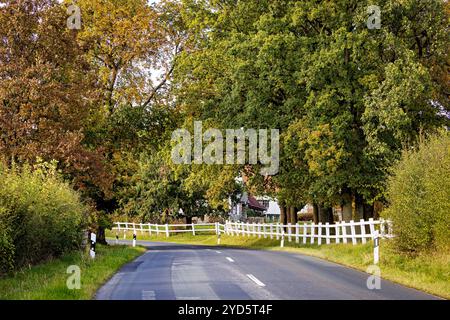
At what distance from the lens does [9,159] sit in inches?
1015

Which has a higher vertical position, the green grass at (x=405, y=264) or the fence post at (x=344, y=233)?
the fence post at (x=344, y=233)

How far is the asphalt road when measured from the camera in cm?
1283

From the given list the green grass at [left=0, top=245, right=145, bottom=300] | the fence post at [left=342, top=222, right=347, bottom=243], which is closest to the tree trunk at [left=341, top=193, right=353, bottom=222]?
the fence post at [left=342, top=222, right=347, bottom=243]

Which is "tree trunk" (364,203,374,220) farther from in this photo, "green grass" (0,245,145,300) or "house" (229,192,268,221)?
"house" (229,192,268,221)

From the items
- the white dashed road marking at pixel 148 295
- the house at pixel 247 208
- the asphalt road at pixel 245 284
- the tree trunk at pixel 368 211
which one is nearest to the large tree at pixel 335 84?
the tree trunk at pixel 368 211

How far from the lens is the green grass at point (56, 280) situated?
512 inches

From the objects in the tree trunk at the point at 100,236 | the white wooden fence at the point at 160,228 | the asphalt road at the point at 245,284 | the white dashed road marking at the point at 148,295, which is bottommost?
the white dashed road marking at the point at 148,295

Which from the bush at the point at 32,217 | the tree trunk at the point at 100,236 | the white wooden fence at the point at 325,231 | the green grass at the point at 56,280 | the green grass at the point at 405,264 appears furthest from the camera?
the tree trunk at the point at 100,236

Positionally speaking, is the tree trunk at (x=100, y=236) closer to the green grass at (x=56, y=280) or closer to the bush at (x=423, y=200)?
the green grass at (x=56, y=280)

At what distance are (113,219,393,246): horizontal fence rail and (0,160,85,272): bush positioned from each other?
10.3 meters

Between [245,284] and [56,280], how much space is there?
4428 mm

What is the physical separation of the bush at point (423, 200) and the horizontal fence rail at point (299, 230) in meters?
1.15
